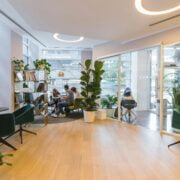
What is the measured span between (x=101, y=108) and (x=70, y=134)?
8.74ft

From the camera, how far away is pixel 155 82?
28.0ft

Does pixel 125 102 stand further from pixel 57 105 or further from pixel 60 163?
pixel 60 163

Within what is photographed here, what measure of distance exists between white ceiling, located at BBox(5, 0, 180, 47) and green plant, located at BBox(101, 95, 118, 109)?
2493 millimetres

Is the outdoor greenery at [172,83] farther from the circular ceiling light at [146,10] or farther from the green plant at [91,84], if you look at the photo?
the green plant at [91,84]

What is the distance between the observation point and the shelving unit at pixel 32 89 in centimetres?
624

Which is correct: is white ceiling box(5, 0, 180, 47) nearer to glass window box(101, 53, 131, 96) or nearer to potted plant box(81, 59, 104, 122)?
potted plant box(81, 59, 104, 122)

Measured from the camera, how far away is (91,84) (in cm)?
687

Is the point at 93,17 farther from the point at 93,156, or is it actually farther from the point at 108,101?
the point at 108,101

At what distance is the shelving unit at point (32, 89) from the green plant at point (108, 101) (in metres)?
2.28

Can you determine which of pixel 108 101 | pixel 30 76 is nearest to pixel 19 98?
pixel 30 76

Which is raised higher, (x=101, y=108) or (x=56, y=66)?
(x=56, y=66)

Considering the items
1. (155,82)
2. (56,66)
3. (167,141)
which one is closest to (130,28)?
(167,141)

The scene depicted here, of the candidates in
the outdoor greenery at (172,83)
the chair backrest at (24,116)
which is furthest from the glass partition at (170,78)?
the chair backrest at (24,116)

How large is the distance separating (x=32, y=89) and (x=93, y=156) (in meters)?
3.57
